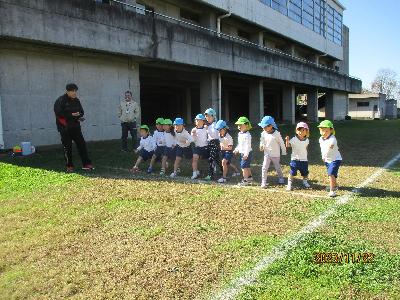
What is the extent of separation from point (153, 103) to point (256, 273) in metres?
25.7

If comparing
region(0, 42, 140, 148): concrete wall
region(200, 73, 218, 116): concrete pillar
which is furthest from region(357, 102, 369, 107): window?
region(0, 42, 140, 148): concrete wall

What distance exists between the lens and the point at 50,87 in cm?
1271

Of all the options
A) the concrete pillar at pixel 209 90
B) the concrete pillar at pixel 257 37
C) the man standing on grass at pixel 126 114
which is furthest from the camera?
the concrete pillar at pixel 257 37

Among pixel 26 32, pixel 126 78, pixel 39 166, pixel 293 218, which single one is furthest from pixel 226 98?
pixel 293 218

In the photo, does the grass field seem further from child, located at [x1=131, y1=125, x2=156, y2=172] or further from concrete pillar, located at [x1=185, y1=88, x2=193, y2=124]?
concrete pillar, located at [x1=185, y1=88, x2=193, y2=124]

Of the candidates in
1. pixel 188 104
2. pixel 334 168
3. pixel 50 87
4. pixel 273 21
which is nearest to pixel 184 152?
pixel 334 168

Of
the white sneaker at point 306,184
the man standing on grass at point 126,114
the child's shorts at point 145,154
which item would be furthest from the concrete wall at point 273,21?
the white sneaker at point 306,184

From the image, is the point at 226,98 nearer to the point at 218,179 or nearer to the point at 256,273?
the point at 218,179

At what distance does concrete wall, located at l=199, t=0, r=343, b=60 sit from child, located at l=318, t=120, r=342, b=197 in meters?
15.6

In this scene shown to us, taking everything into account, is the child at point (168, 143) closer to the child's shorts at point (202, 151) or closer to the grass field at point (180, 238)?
the child's shorts at point (202, 151)

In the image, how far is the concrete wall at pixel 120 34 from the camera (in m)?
11.0

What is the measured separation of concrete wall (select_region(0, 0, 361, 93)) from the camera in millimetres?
11016

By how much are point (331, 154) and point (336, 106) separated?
3742cm

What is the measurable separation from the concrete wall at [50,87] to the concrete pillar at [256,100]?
11.7 metres
